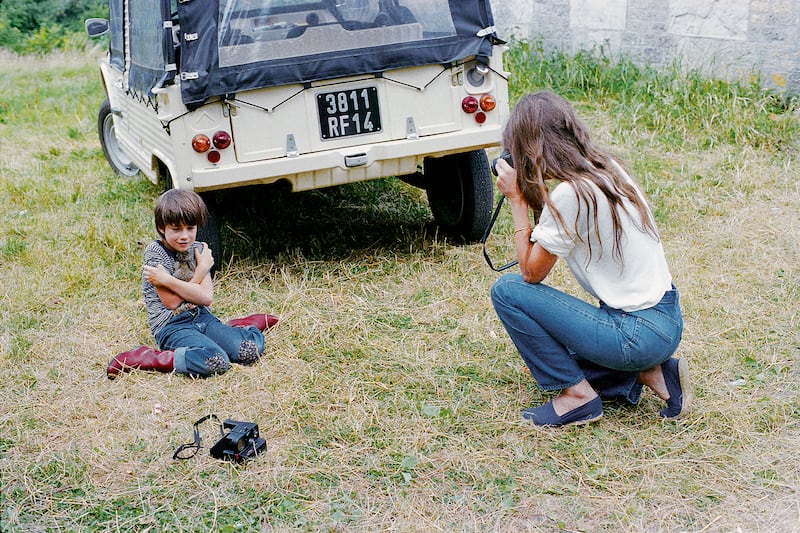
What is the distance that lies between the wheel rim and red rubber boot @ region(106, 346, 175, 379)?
4142mm

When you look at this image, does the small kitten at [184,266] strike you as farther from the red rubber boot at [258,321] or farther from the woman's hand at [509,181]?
the woman's hand at [509,181]

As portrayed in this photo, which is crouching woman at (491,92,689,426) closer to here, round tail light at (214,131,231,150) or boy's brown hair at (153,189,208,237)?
boy's brown hair at (153,189,208,237)

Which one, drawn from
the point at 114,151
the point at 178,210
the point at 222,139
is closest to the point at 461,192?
the point at 222,139

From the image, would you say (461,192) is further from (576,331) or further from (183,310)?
(576,331)

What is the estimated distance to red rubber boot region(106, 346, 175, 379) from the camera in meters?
4.34

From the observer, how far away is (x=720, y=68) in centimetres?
816

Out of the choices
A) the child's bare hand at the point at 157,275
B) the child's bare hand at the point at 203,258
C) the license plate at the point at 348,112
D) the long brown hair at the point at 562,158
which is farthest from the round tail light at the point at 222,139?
the long brown hair at the point at 562,158

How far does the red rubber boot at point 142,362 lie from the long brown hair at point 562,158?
1.98 m

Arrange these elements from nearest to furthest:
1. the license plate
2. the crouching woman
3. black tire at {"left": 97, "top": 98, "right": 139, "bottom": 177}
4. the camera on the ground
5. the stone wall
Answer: the crouching woman
the camera on the ground
the license plate
the stone wall
black tire at {"left": 97, "top": 98, "right": 139, "bottom": 177}

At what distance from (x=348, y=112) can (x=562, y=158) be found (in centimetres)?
200

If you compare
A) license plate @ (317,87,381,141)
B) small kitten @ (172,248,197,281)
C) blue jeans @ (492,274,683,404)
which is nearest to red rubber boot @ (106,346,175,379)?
small kitten @ (172,248,197,281)

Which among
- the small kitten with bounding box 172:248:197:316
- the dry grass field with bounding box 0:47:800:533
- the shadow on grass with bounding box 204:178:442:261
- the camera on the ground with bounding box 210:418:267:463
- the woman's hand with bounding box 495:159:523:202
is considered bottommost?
the shadow on grass with bounding box 204:178:442:261

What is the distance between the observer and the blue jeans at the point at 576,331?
136 inches

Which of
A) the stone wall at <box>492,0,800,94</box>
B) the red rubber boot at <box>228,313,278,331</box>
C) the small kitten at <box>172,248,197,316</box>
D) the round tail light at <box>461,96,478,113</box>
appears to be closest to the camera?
the small kitten at <box>172,248,197,316</box>
